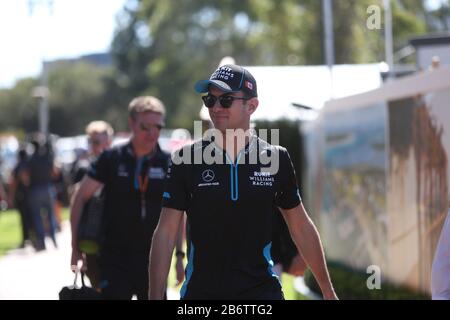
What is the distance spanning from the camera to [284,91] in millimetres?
20531

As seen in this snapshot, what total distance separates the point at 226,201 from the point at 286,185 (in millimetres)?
420

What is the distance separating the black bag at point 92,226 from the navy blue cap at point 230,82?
2.68 metres

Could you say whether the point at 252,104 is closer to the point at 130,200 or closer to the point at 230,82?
the point at 230,82

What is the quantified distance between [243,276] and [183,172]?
0.58 meters

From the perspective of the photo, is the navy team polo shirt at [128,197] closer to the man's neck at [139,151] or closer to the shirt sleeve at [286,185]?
the man's neck at [139,151]

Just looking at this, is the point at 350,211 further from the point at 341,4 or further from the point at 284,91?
the point at 341,4

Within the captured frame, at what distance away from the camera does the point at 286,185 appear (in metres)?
A: 5.10

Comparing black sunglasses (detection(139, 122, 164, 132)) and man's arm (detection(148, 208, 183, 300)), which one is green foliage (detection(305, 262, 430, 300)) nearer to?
black sunglasses (detection(139, 122, 164, 132))

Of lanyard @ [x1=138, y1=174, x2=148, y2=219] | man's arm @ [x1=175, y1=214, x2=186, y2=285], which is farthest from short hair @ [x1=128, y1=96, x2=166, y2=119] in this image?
man's arm @ [x1=175, y1=214, x2=186, y2=285]

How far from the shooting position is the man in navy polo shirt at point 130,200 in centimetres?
727

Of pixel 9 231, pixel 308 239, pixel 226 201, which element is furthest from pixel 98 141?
pixel 9 231

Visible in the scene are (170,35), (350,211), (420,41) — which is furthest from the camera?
(170,35)
